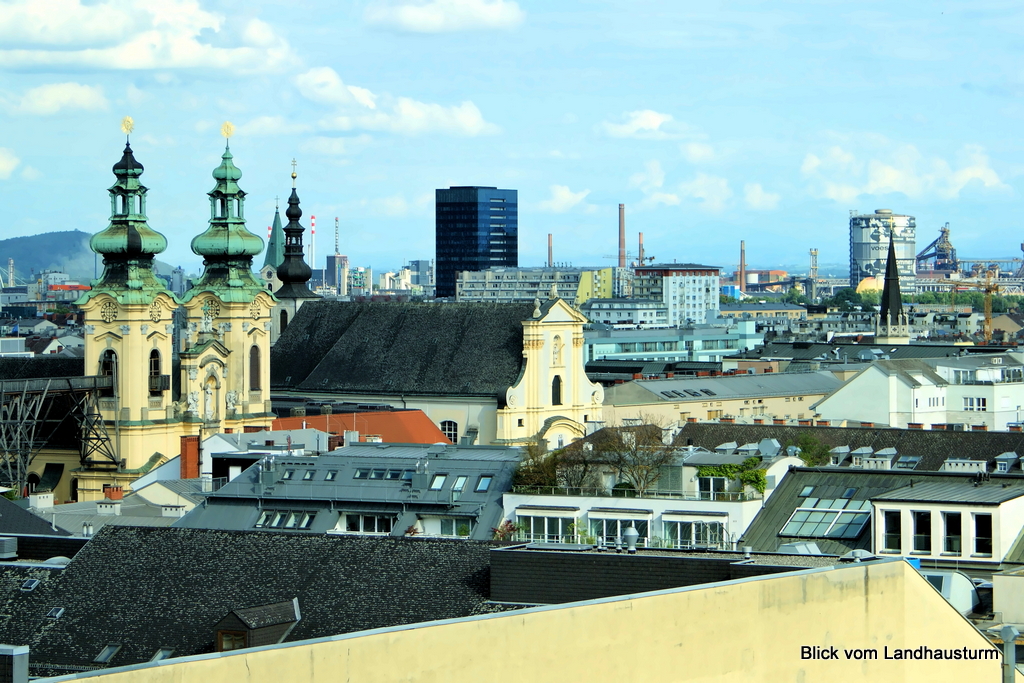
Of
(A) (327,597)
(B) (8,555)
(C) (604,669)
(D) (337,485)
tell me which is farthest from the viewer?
(D) (337,485)

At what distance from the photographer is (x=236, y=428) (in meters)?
89.2

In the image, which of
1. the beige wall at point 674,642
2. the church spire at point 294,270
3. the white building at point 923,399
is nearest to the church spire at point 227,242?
the church spire at point 294,270

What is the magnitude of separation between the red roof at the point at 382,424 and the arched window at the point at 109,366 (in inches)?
272

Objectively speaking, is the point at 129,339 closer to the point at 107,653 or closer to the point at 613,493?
the point at 613,493

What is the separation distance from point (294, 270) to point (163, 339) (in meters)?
23.8

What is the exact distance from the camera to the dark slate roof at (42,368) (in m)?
91.2

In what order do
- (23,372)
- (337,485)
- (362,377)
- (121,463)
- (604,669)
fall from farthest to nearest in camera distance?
1. (362,377)
2. (23,372)
3. (121,463)
4. (337,485)
5. (604,669)

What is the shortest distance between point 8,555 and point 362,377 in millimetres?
58217

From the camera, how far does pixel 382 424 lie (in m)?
88.4

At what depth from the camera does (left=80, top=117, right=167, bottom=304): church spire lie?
85.5 meters

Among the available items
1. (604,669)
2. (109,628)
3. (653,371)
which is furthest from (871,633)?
(653,371)

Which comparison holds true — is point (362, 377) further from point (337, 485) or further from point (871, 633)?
point (871, 633)

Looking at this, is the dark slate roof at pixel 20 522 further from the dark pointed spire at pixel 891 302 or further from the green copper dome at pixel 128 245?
the dark pointed spire at pixel 891 302

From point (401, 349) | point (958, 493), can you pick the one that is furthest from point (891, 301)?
point (958, 493)
